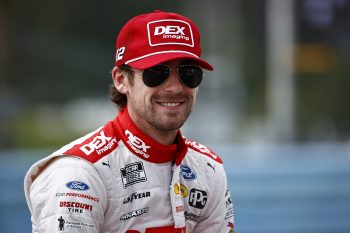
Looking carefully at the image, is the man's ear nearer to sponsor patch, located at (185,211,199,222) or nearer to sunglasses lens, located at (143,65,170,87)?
sunglasses lens, located at (143,65,170,87)

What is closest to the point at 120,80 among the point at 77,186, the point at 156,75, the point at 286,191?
the point at 156,75

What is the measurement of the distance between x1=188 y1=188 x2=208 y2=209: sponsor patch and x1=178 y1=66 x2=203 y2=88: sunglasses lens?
441mm

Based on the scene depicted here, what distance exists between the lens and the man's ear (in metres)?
2.88

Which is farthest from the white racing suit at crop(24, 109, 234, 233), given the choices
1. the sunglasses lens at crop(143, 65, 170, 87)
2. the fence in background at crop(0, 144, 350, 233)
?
the fence in background at crop(0, 144, 350, 233)

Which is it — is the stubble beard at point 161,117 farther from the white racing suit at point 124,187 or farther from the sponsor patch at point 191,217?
the sponsor patch at point 191,217

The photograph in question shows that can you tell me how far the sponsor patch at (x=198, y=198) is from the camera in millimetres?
2928

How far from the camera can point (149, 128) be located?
9.37ft

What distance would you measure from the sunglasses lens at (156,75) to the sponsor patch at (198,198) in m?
0.48

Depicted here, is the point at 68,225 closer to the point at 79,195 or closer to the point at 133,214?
the point at 79,195

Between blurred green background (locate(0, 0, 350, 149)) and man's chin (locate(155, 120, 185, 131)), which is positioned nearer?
man's chin (locate(155, 120, 185, 131))

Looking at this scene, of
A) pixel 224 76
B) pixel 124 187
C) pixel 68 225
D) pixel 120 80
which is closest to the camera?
pixel 68 225

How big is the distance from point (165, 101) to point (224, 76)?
4775 millimetres

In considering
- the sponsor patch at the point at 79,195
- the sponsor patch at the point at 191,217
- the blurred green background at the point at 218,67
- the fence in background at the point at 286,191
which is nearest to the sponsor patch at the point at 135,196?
the sponsor patch at the point at 79,195

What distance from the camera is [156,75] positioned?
8.91 feet
